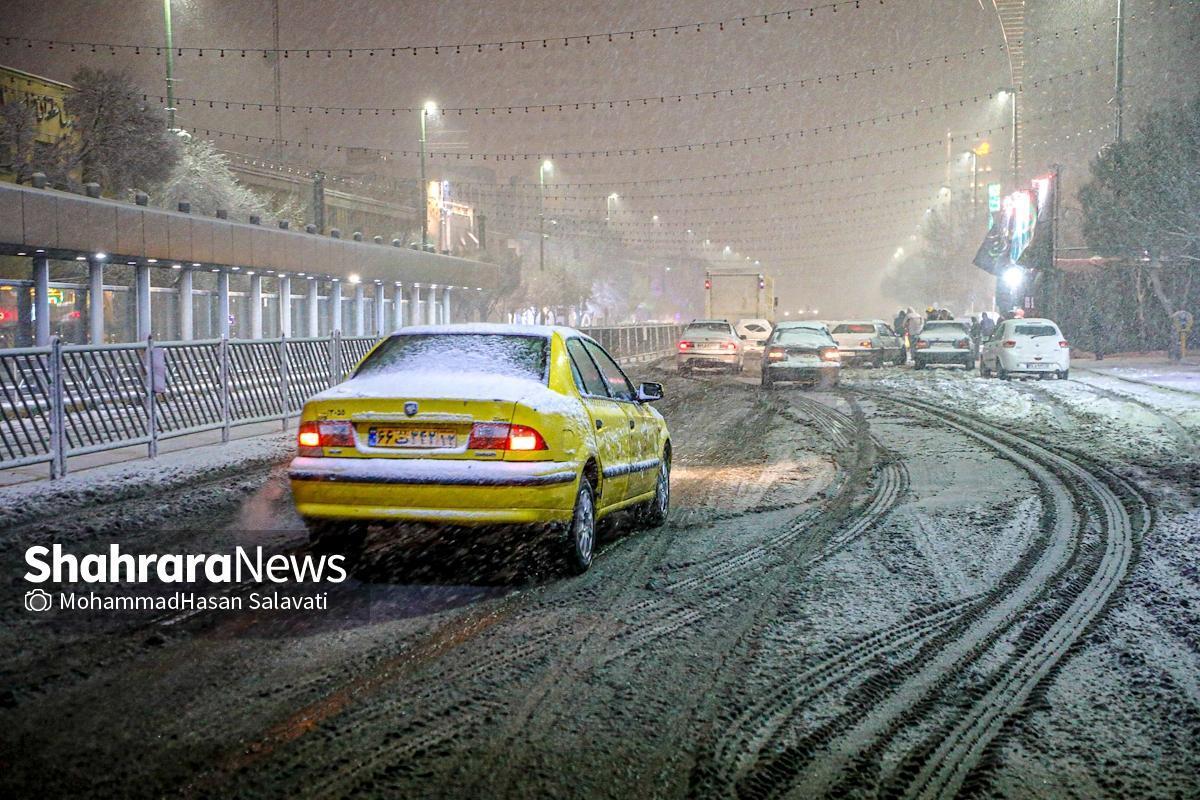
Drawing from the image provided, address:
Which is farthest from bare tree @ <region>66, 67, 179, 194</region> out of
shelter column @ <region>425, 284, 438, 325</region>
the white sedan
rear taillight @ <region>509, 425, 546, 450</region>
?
rear taillight @ <region>509, 425, 546, 450</region>

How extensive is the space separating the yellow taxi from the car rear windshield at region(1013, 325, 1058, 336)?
2455 cm

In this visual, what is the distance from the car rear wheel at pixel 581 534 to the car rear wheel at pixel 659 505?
5.37 feet

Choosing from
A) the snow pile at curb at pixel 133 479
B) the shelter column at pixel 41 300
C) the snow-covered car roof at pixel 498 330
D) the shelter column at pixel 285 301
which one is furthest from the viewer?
the shelter column at pixel 285 301

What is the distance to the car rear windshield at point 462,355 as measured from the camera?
7.14 m

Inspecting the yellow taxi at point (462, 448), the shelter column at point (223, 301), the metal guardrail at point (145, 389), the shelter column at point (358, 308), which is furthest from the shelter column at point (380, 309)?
the yellow taxi at point (462, 448)

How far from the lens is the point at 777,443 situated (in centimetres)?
1505

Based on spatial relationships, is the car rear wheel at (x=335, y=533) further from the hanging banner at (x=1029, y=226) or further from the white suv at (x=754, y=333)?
the hanging banner at (x=1029, y=226)

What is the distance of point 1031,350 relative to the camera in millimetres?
28641

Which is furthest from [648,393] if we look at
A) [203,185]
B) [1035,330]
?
[203,185]

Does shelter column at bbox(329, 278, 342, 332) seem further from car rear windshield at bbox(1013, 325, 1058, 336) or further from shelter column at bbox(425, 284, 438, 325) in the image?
car rear windshield at bbox(1013, 325, 1058, 336)

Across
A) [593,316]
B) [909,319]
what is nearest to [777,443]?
[909,319]

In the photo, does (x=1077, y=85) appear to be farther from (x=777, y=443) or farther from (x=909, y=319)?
(x=777, y=443)

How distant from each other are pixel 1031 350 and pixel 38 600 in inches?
1039

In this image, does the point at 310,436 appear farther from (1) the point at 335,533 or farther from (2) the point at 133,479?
(2) the point at 133,479
